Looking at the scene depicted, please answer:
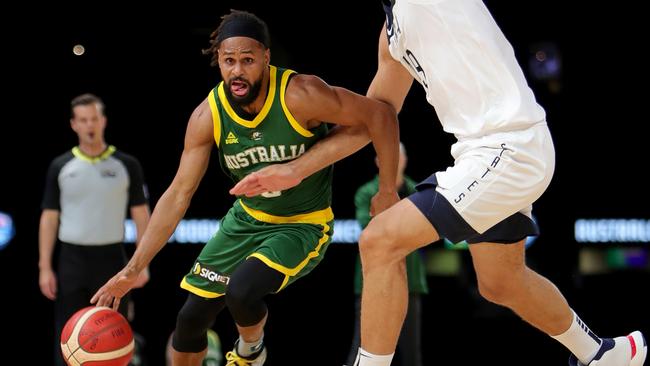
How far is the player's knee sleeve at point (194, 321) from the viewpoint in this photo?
4566 millimetres

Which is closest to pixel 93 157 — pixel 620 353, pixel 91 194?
pixel 91 194

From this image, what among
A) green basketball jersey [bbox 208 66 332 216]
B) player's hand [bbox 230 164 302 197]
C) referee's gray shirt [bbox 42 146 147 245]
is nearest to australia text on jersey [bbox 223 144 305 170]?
green basketball jersey [bbox 208 66 332 216]

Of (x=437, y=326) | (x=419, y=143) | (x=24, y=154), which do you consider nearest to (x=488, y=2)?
(x=419, y=143)

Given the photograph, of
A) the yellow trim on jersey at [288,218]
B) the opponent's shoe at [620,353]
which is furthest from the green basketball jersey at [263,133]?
Result: the opponent's shoe at [620,353]

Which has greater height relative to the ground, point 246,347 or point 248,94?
point 248,94

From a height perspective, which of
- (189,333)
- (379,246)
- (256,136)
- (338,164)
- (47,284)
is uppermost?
(256,136)

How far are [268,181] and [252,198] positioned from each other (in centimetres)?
58

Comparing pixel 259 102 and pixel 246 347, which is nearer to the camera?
pixel 259 102

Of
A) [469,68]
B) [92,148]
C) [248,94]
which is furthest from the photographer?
[92,148]

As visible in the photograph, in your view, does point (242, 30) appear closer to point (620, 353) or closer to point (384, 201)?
point (384, 201)

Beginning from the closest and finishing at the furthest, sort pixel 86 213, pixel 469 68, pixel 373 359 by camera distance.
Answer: pixel 373 359, pixel 469 68, pixel 86 213

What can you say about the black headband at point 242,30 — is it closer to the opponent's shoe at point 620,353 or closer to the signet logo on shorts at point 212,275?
the signet logo on shorts at point 212,275

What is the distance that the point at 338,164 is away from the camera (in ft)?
26.5

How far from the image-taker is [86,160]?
6.73m
